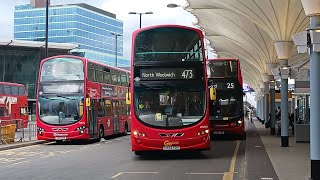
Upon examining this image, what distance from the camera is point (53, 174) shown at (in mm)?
12883

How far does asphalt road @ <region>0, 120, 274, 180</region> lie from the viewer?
12484 mm

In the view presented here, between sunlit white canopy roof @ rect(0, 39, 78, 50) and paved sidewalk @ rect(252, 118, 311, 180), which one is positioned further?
sunlit white canopy roof @ rect(0, 39, 78, 50)

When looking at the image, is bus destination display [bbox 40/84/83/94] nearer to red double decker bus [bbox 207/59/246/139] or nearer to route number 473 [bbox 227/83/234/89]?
red double decker bus [bbox 207/59/246/139]

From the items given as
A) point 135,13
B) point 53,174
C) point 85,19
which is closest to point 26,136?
point 135,13

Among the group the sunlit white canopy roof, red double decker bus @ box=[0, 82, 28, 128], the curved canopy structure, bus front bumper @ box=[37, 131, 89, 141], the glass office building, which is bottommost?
bus front bumper @ box=[37, 131, 89, 141]

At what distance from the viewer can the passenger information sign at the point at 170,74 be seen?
53.4 ft

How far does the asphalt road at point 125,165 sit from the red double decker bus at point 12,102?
52.2 feet

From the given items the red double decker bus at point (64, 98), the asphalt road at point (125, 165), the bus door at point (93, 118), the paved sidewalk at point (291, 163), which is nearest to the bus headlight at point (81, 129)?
the red double decker bus at point (64, 98)

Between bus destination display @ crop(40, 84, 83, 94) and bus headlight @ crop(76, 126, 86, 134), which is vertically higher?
bus destination display @ crop(40, 84, 83, 94)

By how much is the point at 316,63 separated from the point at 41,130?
15.8 m

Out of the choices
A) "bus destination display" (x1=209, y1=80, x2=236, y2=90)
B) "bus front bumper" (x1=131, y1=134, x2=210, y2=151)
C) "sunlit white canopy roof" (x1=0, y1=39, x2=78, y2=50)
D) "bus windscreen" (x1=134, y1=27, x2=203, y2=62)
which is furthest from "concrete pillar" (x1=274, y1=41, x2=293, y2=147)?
"sunlit white canopy roof" (x1=0, y1=39, x2=78, y2=50)

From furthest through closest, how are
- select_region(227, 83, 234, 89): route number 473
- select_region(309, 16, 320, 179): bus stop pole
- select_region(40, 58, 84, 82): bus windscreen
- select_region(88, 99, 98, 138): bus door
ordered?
select_region(227, 83, 234, 89): route number 473, select_region(88, 99, 98, 138): bus door, select_region(40, 58, 84, 82): bus windscreen, select_region(309, 16, 320, 179): bus stop pole

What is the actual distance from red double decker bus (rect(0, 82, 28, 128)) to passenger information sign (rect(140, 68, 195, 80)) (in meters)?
19.4

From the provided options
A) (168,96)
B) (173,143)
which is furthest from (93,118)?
(173,143)
